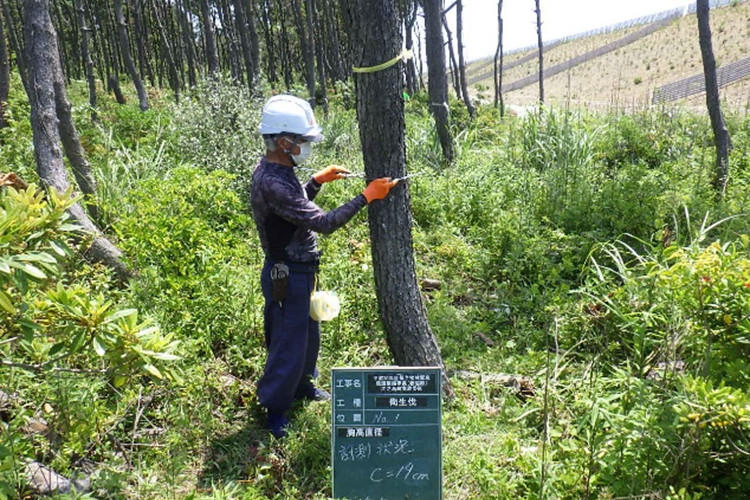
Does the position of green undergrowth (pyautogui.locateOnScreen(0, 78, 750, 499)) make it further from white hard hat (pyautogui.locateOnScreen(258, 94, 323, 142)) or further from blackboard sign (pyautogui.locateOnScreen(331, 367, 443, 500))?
white hard hat (pyautogui.locateOnScreen(258, 94, 323, 142))

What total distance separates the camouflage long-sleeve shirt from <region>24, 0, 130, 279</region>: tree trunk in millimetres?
2085

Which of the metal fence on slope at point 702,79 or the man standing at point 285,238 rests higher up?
the metal fence on slope at point 702,79

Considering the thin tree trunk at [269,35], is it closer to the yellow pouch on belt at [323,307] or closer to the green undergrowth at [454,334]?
the green undergrowth at [454,334]

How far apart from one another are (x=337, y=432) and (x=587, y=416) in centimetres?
112

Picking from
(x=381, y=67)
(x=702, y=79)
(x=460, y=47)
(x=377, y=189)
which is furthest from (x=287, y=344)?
(x=702, y=79)

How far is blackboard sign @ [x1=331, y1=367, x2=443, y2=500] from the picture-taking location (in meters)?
2.65

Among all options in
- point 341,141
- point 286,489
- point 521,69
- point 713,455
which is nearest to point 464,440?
point 286,489

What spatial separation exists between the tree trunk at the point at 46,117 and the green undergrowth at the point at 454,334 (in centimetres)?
21

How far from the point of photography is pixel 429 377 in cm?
266

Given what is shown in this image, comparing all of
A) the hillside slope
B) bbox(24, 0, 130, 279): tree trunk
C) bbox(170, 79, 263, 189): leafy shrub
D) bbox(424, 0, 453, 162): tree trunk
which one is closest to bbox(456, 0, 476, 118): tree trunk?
bbox(424, 0, 453, 162): tree trunk

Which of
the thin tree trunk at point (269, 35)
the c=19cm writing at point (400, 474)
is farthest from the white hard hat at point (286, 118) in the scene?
the thin tree trunk at point (269, 35)

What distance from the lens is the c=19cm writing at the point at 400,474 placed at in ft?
8.70

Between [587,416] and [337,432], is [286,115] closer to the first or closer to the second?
[337,432]

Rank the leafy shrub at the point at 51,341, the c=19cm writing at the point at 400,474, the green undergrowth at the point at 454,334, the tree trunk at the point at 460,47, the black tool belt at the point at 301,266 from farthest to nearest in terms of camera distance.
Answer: the tree trunk at the point at 460,47
the black tool belt at the point at 301,266
the c=19cm writing at the point at 400,474
the green undergrowth at the point at 454,334
the leafy shrub at the point at 51,341
